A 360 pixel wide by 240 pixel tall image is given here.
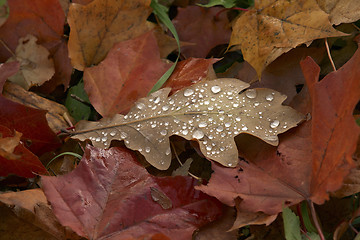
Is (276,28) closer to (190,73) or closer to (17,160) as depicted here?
(190,73)

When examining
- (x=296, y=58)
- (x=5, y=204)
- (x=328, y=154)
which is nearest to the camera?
(x=328, y=154)

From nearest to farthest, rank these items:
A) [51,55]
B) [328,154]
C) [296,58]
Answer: [328,154]
[296,58]
[51,55]

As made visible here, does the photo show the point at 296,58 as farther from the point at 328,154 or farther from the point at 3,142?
the point at 3,142

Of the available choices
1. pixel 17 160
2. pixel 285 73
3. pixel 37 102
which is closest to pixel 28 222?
pixel 17 160

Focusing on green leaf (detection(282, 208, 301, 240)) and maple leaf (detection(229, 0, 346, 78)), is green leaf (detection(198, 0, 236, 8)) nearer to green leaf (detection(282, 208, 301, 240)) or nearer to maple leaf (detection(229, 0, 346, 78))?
maple leaf (detection(229, 0, 346, 78))

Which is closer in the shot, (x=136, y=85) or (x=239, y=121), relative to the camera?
(x=239, y=121)

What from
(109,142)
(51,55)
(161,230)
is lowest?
(161,230)

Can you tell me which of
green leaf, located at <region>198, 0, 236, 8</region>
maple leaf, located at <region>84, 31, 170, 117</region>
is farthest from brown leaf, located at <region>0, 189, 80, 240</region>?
green leaf, located at <region>198, 0, 236, 8</region>

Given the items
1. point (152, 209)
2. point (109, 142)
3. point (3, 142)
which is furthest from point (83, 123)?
point (152, 209)

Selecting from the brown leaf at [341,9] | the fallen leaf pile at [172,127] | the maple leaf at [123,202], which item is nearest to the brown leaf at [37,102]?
the fallen leaf pile at [172,127]
